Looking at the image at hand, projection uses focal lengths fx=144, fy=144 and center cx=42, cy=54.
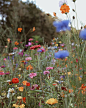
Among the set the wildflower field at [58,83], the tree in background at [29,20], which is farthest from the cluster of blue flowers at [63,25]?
the tree in background at [29,20]

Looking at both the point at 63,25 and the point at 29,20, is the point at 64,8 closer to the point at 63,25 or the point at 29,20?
the point at 63,25

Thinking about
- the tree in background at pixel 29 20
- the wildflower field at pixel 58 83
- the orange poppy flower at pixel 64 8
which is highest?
the tree in background at pixel 29 20

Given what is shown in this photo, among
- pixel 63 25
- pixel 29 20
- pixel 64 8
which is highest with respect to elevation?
pixel 29 20

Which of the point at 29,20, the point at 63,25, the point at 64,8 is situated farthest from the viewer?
the point at 29,20

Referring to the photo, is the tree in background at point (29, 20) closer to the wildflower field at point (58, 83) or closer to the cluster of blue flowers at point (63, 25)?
the wildflower field at point (58, 83)

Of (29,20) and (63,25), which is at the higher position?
(29,20)

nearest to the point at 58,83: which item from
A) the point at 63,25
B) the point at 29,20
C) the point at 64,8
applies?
the point at 64,8

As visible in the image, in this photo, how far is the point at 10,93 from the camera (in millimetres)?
1336

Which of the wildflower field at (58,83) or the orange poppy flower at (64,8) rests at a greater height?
the orange poppy flower at (64,8)

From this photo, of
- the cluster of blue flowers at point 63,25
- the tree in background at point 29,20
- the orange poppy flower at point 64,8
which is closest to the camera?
the cluster of blue flowers at point 63,25

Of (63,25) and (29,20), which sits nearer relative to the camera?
(63,25)

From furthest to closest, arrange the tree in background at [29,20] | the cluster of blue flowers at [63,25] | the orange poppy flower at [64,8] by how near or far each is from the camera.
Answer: the tree in background at [29,20], the orange poppy flower at [64,8], the cluster of blue flowers at [63,25]

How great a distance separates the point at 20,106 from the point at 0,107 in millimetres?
401

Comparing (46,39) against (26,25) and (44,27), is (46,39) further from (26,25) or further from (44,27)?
(26,25)
